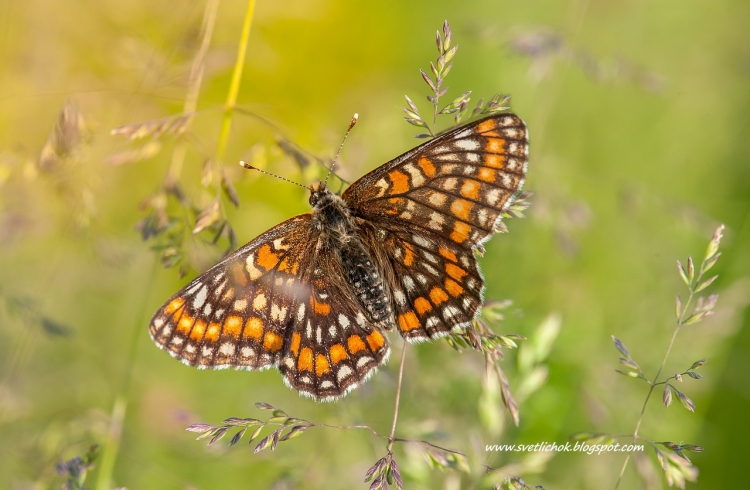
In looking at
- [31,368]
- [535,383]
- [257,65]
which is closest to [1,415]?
[31,368]

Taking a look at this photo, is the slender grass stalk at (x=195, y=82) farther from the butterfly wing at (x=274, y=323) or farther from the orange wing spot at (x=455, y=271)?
the orange wing spot at (x=455, y=271)

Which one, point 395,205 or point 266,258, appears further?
point 395,205

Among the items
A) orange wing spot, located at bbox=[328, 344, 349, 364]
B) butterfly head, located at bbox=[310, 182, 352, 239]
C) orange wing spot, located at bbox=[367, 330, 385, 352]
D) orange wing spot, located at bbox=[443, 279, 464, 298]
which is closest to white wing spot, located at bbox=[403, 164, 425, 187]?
butterfly head, located at bbox=[310, 182, 352, 239]

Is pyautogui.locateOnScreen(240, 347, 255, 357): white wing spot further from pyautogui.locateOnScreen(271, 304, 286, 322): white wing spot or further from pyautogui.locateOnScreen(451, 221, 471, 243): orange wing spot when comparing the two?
pyautogui.locateOnScreen(451, 221, 471, 243): orange wing spot

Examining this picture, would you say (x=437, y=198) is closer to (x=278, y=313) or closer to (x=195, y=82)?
(x=278, y=313)

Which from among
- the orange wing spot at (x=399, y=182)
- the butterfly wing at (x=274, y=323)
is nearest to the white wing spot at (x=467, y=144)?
the orange wing spot at (x=399, y=182)

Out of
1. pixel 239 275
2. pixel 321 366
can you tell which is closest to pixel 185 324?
pixel 239 275
